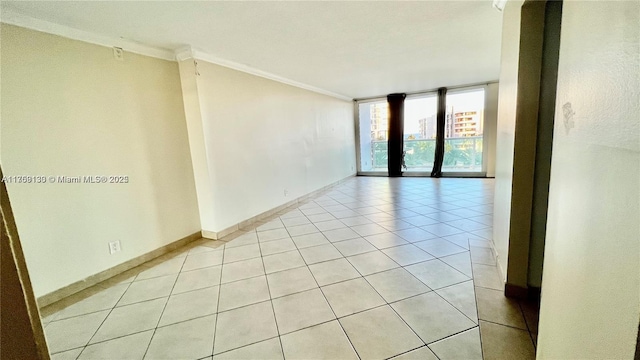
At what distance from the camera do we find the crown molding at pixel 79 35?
5.92 feet

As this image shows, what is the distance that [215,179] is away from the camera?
3139 millimetres

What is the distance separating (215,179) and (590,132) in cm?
323

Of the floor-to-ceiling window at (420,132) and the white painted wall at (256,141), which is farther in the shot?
the floor-to-ceiling window at (420,132)

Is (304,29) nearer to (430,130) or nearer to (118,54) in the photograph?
(118,54)

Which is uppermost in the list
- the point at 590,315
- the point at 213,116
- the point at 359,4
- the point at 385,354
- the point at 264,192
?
the point at 359,4

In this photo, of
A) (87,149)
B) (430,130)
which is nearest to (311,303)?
(87,149)

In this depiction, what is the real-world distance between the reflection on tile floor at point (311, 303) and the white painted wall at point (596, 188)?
836 millimetres

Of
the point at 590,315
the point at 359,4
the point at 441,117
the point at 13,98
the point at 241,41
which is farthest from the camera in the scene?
the point at 441,117

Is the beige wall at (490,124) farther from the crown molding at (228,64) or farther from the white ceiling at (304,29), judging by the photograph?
the crown molding at (228,64)

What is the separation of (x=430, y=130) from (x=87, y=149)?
6.82m

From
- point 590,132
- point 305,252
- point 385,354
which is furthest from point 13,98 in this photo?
point 590,132

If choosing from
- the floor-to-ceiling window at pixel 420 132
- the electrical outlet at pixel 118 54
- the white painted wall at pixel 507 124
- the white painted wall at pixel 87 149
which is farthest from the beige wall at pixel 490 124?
the electrical outlet at pixel 118 54

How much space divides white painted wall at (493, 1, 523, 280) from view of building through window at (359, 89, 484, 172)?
469 cm

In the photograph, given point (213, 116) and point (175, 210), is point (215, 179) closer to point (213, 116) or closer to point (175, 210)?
point (175, 210)
